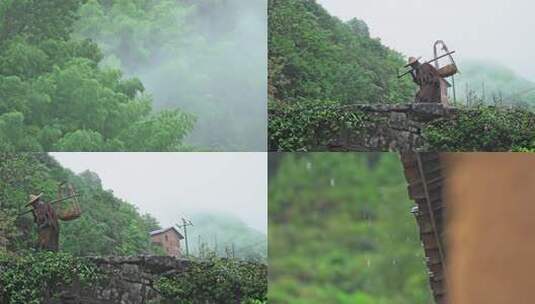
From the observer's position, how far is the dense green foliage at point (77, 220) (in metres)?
5.18

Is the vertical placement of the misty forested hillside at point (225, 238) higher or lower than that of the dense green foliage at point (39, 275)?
higher

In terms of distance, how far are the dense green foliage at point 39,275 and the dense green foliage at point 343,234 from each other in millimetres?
934

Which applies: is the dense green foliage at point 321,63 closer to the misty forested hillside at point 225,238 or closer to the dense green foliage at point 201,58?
the dense green foliage at point 201,58

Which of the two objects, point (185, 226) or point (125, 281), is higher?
point (185, 226)

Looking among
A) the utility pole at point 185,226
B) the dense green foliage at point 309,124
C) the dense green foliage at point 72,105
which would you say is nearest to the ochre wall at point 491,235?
the dense green foliage at point 309,124

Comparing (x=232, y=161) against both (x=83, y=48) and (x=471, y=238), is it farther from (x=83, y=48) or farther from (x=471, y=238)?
(x=471, y=238)

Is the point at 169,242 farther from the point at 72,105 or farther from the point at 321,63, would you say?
the point at 321,63

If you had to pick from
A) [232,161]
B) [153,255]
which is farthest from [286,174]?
[153,255]

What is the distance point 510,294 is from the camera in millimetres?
4516

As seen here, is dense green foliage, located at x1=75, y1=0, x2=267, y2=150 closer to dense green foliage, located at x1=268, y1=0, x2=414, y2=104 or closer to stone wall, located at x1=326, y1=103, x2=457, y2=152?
dense green foliage, located at x1=268, y1=0, x2=414, y2=104

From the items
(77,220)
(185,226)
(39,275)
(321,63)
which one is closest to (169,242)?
(185,226)

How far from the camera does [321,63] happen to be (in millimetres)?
5254

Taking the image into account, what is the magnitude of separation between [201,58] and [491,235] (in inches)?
67.7

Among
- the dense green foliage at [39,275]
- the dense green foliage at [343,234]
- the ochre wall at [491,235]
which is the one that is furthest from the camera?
the dense green foliage at [39,275]
